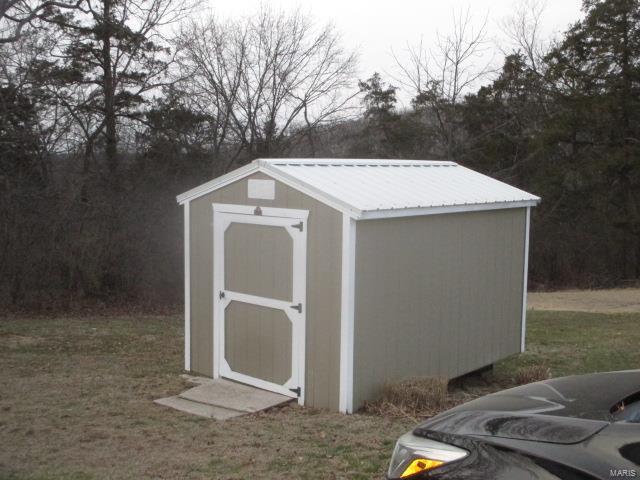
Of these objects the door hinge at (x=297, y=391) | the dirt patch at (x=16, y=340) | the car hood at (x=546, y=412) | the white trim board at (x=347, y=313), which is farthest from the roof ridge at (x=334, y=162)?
the dirt patch at (x=16, y=340)

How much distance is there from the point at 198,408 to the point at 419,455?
4.40 m

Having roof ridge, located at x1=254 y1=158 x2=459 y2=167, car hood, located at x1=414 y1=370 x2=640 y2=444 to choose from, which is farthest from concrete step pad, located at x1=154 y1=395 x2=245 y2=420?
car hood, located at x1=414 y1=370 x2=640 y2=444

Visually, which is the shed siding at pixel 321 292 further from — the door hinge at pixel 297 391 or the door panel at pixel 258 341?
the door panel at pixel 258 341

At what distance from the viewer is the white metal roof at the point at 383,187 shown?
6.89m

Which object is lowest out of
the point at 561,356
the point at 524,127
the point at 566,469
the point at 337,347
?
the point at 561,356

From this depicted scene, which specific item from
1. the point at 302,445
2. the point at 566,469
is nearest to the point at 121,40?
the point at 302,445

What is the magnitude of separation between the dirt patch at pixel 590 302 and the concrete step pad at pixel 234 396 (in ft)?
41.0

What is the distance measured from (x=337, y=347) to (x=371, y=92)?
83.0ft

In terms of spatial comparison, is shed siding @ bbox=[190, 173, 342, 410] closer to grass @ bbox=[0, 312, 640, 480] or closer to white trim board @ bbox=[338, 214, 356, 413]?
white trim board @ bbox=[338, 214, 356, 413]

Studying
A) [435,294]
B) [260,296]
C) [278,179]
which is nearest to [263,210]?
[278,179]

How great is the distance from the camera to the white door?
712 centimetres

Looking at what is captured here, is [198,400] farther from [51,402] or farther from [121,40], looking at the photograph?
[121,40]

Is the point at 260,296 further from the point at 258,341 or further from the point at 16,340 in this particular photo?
the point at 16,340

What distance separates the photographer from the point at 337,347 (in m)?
6.78
